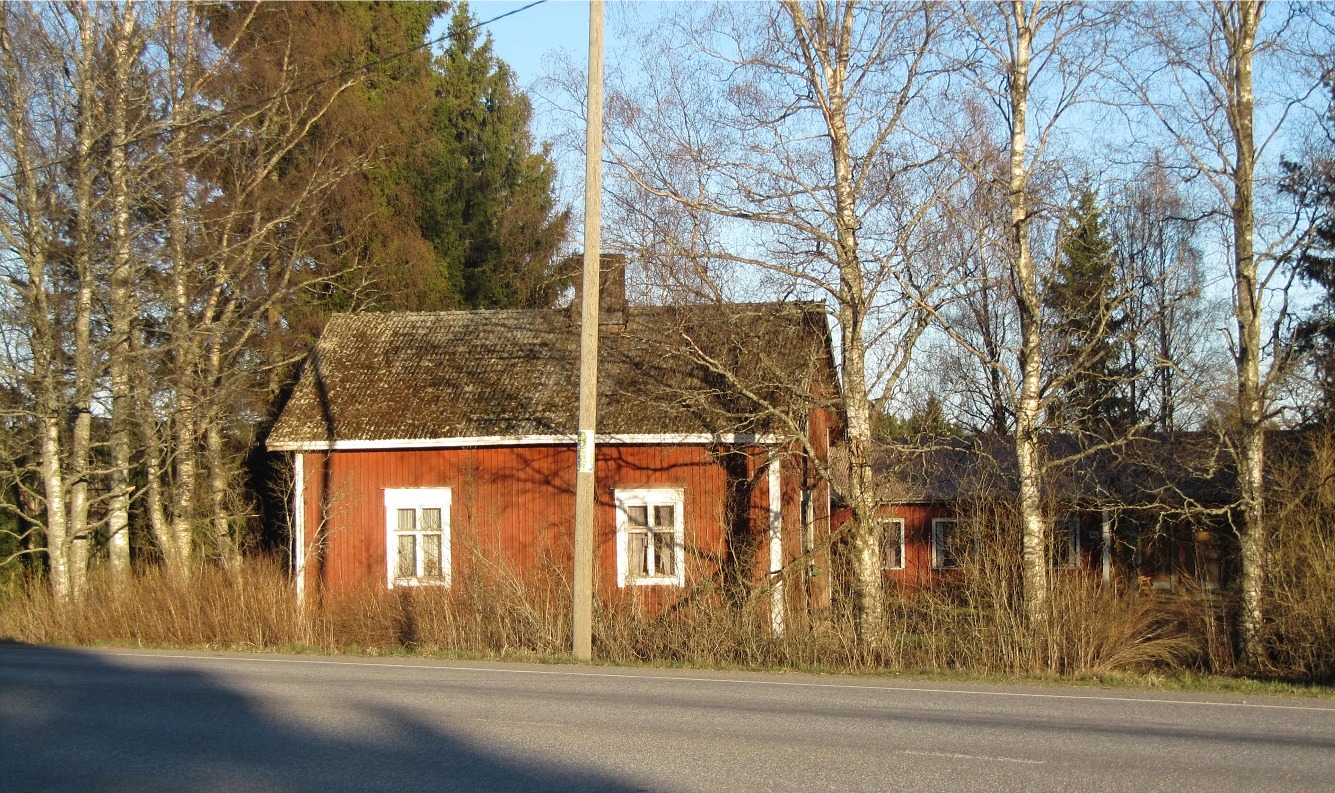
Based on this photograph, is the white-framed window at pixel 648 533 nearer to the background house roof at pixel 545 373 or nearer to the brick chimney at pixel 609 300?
the background house roof at pixel 545 373

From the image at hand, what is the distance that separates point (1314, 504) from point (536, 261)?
2381cm

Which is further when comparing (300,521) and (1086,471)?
(300,521)

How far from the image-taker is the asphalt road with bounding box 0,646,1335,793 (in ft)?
24.5

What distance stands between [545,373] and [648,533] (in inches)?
151

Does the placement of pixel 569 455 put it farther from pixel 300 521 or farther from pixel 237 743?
pixel 237 743

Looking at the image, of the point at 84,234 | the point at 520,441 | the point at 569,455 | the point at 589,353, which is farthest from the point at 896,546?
the point at 84,234

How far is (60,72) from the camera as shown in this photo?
68.6 ft

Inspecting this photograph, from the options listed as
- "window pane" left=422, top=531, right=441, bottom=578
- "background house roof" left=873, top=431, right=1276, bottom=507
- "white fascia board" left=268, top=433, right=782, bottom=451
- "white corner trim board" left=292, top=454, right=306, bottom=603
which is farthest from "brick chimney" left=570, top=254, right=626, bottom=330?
"white corner trim board" left=292, top=454, right=306, bottom=603

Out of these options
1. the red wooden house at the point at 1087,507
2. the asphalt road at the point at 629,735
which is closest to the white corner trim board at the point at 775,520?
the red wooden house at the point at 1087,507

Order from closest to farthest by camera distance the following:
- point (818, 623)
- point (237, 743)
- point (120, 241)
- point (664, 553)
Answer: point (237, 743)
point (818, 623)
point (664, 553)
point (120, 241)

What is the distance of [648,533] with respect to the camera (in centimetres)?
1873

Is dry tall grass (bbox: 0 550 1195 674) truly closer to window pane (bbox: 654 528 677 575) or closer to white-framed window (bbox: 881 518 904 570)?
window pane (bbox: 654 528 677 575)

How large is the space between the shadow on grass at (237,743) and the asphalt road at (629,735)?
28 mm

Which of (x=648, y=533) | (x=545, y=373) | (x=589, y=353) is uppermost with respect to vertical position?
(x=545, y=373)
